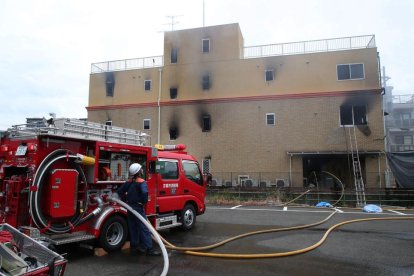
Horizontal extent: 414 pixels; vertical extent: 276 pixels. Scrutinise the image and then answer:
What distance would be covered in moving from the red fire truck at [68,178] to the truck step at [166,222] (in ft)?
0.63

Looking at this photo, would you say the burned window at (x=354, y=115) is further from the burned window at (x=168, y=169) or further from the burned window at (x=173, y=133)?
the burned window at (x=168, y=169)

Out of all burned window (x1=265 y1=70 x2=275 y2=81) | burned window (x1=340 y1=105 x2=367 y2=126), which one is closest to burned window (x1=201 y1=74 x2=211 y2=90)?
burned window (x1=265 y1=70 x2=275 y2=81)

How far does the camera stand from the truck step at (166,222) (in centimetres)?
877

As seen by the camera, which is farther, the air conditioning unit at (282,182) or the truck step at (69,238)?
the air conditioning unit at (282,182)

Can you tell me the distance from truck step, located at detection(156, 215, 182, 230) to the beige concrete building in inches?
504

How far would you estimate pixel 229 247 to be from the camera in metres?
7.75

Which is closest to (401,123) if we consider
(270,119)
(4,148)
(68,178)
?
(270,119)

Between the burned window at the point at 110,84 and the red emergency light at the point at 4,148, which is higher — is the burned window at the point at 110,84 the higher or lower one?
the higher one

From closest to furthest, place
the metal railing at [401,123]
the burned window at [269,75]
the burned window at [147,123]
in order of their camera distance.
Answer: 1. the burned window at [269,75]
2. the burned window at [147,123]
3. the metal railing at [401,123]

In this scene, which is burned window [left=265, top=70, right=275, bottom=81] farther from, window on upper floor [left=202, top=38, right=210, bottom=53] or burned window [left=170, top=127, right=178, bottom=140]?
burned window [left=170, top=127, right=178, bottom=140]

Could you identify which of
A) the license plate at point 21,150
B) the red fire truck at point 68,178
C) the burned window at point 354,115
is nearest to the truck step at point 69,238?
the red fire truck at point 68,178

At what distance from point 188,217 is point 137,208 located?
10.4 ft

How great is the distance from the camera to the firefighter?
7117 millimetres

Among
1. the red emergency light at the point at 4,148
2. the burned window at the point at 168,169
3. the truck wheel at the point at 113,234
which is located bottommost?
the truck wheel at the point at 113,234
